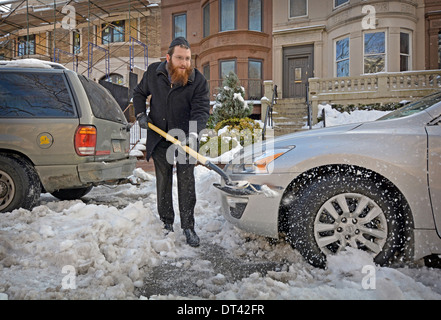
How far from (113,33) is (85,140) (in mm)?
18064

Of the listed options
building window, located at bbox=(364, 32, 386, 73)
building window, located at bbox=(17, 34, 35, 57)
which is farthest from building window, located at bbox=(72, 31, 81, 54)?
building window, located at bbox=(364, 32, 386, 73)

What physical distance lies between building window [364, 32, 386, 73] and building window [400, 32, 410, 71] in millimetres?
856

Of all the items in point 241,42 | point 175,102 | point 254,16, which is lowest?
point 175,102

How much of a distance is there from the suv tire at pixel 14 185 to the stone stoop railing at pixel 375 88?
10641 millimetres

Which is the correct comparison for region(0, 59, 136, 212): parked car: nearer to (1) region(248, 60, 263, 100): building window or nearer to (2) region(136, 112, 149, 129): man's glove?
(2) region(136, 112, 149, 129): man's glove

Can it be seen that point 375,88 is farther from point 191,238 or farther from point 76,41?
point 76,41

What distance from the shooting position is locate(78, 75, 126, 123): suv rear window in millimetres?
3816

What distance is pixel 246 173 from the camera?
8.59 feet

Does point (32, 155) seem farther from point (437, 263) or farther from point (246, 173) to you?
point (437, 263)

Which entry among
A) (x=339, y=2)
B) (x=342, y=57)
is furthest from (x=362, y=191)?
(x=339, y=2)

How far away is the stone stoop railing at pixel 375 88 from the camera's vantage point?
11492 millimetres

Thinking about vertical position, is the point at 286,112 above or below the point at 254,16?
below

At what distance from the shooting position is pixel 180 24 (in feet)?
59.0

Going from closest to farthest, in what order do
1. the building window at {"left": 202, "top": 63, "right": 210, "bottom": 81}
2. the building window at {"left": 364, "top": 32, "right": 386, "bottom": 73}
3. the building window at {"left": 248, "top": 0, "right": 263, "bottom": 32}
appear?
the building window at {"left": 364, "top": 32, "right": 386, "bottom": 73} < the building window at {"left": 248, "top": 0, "right": 263, "bottom": 32} < the building window at {"left": 202, "top": 63, "right": 210, "bottom": 81}
